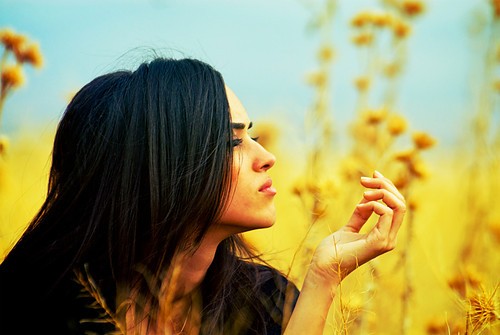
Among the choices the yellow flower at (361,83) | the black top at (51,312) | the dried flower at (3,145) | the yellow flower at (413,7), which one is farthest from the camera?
the yellow flower at (361,83)

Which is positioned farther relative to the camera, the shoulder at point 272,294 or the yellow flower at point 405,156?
→ the yellow flower at point 405,156

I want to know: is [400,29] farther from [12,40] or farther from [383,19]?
[12,40]

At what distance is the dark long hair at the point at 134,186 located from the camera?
134 cm

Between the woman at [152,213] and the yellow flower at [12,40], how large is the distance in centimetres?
35

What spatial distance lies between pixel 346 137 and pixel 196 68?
1.47 m

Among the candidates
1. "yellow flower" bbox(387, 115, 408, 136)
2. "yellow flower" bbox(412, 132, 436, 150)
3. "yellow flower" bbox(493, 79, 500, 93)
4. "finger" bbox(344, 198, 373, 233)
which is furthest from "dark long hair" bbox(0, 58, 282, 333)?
"yellow flower" bbox(493, 79, 500, 93)

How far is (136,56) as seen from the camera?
154 cm

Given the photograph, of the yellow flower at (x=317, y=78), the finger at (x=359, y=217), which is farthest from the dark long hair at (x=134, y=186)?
the yellow flower at (x=317, y=78)

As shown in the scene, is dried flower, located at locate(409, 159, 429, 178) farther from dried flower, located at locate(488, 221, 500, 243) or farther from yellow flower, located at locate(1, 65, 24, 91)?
yellow flower, located at locate(1, 65, 24, 91)

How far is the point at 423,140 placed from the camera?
71.1 inches

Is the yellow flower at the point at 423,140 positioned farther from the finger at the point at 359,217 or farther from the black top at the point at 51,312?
the black top at the point at 51,312

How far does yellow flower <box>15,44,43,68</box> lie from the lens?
1697 mm

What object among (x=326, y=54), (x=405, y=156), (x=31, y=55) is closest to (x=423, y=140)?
(x=405, y=156)

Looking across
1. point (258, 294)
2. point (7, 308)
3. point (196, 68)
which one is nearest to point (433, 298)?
point (258, 294)
